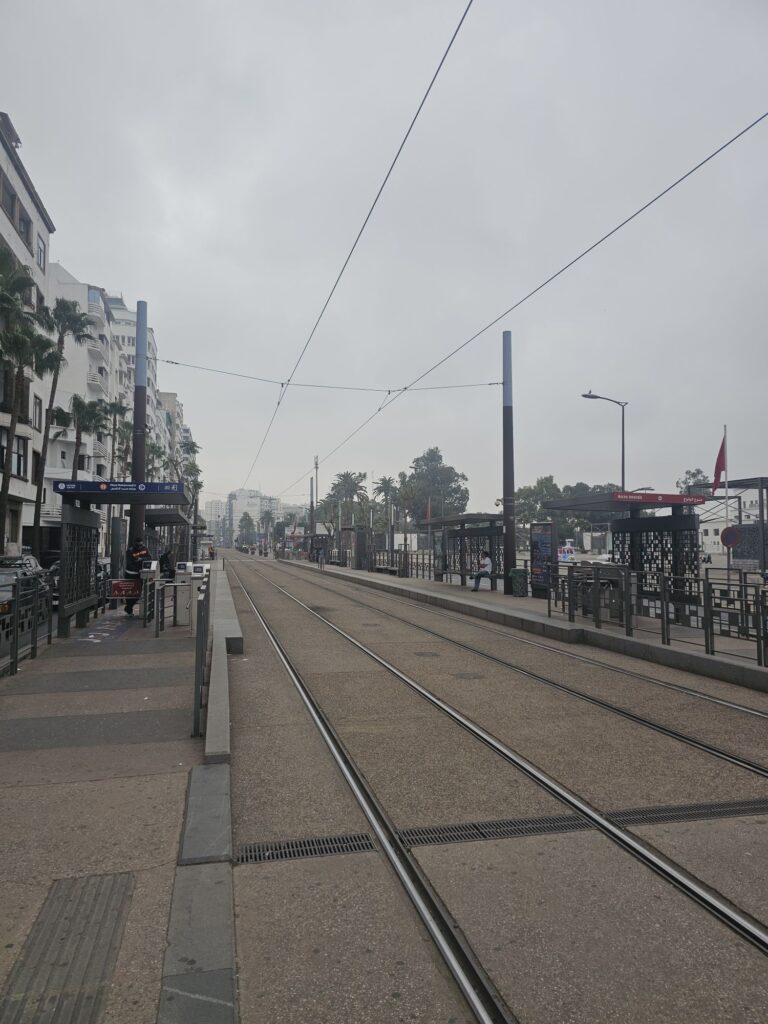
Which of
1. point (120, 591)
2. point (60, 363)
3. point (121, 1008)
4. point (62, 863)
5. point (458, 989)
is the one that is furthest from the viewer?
point (60, 363)

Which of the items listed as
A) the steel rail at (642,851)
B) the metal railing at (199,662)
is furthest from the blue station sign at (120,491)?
the steel rail at (642,851)

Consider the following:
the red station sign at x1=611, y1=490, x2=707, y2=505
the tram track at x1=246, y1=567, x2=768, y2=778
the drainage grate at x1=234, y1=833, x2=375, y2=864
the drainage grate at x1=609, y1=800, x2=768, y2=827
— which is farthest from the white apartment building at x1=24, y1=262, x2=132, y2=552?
the drainage grate at x1=609, y1=800, x2=768, y2=827

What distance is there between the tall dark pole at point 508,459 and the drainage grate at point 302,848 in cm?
1832

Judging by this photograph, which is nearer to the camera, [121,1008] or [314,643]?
[121,1008]

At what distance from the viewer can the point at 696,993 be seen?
2.90m

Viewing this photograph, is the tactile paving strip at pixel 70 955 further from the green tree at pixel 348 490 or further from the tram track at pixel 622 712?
the green tree at pixel 348 490

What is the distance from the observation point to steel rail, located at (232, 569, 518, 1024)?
9.34 feet

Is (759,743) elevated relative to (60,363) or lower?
lower

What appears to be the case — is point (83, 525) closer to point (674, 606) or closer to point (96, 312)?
point (674, 606)

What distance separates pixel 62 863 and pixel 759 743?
5.92 meters

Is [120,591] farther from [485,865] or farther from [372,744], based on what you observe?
[485,865]

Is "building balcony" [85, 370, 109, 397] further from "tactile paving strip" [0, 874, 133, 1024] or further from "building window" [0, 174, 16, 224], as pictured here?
"tactile paving strip" [0, 874, 133, 1024]

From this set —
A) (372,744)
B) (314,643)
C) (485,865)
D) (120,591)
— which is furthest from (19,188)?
(485,865)

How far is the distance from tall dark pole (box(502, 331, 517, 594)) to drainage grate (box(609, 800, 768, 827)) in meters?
17.4
